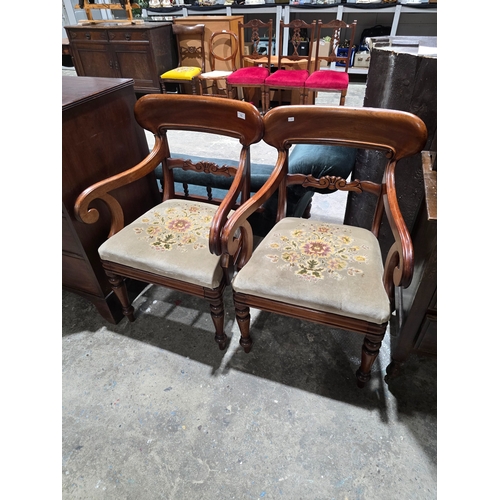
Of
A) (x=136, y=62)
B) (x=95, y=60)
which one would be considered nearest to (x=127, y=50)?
(x=136, y=62)

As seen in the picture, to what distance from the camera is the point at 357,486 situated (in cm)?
102

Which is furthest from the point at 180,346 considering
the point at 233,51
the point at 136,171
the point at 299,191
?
the point at 233,51

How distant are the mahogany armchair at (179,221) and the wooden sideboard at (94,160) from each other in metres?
0.08

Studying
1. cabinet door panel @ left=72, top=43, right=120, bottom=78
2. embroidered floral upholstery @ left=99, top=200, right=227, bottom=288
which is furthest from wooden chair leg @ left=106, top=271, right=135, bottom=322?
cabinet door panel @ left=72, top=43, right=120, bottom=78

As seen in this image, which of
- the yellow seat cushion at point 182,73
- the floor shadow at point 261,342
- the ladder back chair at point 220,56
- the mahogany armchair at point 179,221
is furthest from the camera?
the yellow seat cushion at point 182,73

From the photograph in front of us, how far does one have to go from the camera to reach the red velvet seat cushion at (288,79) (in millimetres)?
3404

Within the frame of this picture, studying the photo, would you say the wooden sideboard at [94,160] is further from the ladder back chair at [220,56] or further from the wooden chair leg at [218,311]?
the ladder back chair at [220,56]

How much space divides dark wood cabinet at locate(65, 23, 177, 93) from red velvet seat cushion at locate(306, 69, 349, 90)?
2026 millimetres

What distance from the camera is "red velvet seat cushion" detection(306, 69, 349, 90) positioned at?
10.7 feet

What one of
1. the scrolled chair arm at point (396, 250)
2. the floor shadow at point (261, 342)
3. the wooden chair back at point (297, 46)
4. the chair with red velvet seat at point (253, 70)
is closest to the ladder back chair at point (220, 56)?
the chair with red velvet seat at point (253, 70)

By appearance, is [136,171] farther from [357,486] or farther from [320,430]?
[357,486]

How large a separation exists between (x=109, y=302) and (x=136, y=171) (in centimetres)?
63

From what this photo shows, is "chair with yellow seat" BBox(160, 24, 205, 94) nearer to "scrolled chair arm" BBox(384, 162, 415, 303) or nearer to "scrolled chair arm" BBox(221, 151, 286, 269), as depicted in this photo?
"scrolled chair arm" BBox(221, 151, 286, 269)

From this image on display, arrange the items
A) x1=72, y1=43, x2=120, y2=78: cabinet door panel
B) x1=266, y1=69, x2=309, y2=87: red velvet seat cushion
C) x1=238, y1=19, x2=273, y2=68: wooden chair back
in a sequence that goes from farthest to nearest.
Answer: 1. x1=72, y1=43, x2=120, y2=78: cabinet door panel
2. x1=238, y1=19, x2=273, y2=68: wooden chair back
3. x1=266, y1=69, x2=309, y2=87: red velvet seat cushion
